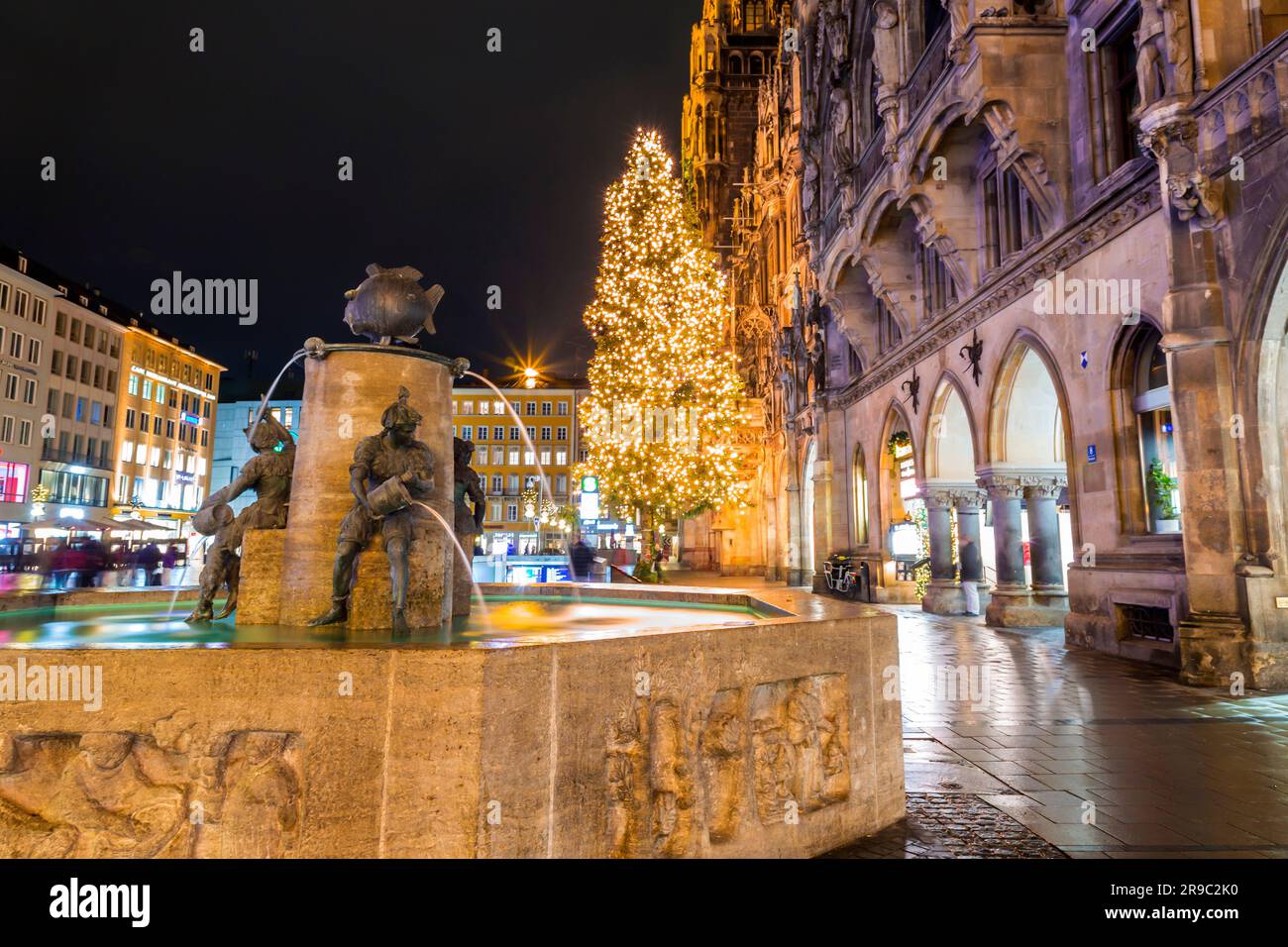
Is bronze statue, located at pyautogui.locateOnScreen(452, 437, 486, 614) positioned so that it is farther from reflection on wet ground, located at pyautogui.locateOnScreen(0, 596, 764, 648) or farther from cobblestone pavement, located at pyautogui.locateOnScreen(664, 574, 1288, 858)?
cobblestone pavement, located at pyautogui.locateOnScreen(664, 574, 1288, 858)

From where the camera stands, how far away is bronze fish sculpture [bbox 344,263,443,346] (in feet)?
20.4

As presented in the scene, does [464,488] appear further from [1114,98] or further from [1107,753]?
[1114,98]

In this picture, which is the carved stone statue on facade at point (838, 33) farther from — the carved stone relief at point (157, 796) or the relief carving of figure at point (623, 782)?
the carved stone relief at point (157, 796)

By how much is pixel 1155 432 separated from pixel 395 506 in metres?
11.5

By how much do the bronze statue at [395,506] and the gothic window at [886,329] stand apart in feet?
63.6

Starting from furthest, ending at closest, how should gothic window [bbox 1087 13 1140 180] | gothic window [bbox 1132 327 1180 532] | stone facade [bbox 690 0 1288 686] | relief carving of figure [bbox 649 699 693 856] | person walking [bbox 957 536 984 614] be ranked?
person walking [bbox 957 536 984 614] → gothic window [bbox 1087 13 1140 180] → gothic window [bbox 1132 327 1180 532] → stone facade [bbox 690 0 1288 686] → relief carving of figure [bbox 649 699 693 856]

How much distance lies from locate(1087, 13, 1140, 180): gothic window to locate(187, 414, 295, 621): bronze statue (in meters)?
13.0

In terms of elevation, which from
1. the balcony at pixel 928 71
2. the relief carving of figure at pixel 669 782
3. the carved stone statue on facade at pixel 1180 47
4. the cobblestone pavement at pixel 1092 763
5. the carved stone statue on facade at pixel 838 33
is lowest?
the cobblestone pavement at pixel 1092 763

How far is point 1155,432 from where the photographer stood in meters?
11.8

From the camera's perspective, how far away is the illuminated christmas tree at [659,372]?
2836cm

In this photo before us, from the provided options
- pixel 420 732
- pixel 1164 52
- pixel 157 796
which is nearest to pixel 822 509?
pixel 1164 52

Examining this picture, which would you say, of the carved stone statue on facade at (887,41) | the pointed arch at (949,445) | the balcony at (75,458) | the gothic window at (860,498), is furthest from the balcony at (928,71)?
the balcony at (75,458)

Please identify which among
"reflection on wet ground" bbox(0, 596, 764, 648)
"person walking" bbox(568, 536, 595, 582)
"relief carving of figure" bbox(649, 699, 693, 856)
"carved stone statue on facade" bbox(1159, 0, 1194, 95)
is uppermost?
"carved stone statue on facade" bbox(1159, 0, 1194, 95)

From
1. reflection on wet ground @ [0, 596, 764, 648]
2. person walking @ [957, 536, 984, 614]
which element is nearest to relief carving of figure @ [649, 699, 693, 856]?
reflection on wet ground @ [0, 596, 764, 648]
